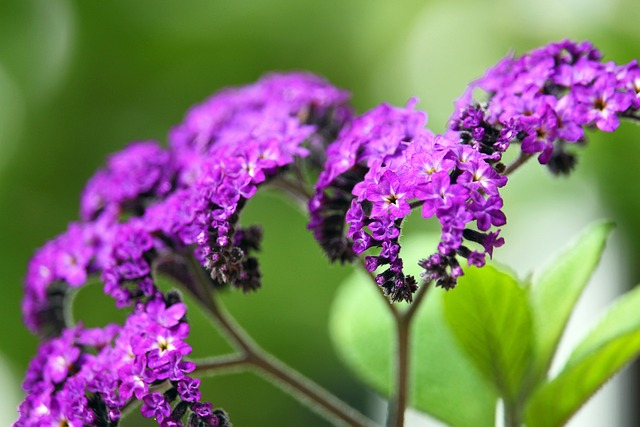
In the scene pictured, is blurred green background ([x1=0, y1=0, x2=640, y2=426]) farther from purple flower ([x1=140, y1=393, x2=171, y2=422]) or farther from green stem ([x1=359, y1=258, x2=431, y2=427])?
purple flower ([x1=140, y1=393, x2=171, y2=422])

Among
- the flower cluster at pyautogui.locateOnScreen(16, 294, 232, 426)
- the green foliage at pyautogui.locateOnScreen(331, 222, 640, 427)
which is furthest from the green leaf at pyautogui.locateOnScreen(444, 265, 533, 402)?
the flower cluster at pyautogui.locateOnScreen(16, 294, 232, 426)

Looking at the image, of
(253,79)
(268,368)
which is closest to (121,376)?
(268,368)

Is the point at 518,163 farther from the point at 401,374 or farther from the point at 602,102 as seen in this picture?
the point at 401,374

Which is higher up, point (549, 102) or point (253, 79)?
point (253, 79)

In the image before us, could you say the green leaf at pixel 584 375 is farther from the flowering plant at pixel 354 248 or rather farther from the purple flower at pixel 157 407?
the purple flower at pixel 157 407

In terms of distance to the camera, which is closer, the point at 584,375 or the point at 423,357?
the point at 584,375

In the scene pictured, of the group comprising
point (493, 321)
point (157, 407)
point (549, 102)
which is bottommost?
point (157, 407)

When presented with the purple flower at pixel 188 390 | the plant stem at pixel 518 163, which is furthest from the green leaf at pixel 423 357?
the purple flower at pixel 188 390
